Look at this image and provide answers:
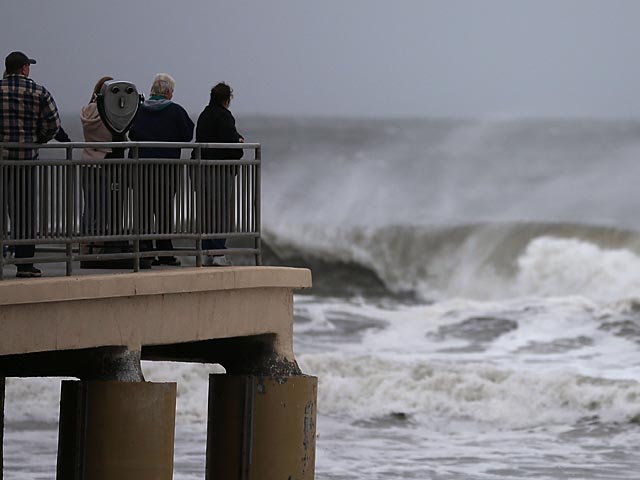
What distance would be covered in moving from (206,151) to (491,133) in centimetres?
6099

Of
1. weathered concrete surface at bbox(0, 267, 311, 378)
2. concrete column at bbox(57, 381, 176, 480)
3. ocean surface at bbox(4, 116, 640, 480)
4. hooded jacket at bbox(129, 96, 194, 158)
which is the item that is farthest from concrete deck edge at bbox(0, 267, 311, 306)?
ocean surface at bbox(4, 116, 640, 480)

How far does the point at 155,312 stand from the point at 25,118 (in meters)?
1.39

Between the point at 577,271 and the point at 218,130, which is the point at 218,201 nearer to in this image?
the point at 218,130

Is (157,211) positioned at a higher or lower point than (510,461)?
higher

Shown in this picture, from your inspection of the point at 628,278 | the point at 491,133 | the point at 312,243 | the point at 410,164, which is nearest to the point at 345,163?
the point at 410,164

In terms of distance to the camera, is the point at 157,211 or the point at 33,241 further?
the point at 157,211

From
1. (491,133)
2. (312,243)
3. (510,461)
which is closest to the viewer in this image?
(510,461)

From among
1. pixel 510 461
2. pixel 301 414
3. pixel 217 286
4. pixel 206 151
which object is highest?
pixel 206 151

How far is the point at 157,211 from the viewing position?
11.4 m

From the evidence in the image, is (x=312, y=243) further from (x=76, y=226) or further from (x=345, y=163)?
(x=76, y=226)

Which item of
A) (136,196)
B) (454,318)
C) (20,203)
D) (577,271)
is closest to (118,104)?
(136,196)

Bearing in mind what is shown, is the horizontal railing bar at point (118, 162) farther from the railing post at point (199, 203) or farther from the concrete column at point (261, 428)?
the concrete column at point (261, 428)

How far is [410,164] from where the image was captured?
59344 millimetres

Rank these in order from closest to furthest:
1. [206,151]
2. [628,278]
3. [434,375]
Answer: [206,151], [434,375], [628,278]
